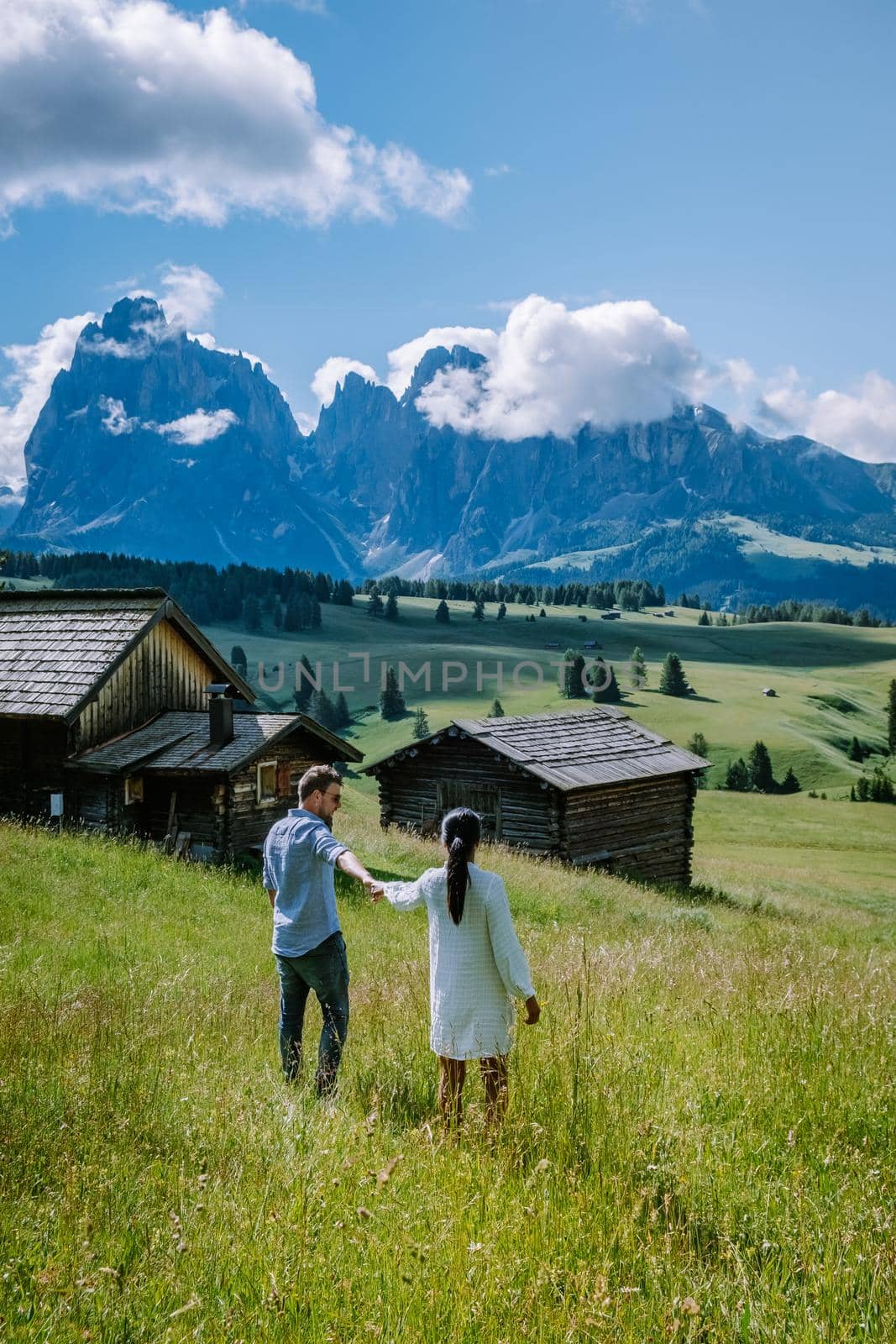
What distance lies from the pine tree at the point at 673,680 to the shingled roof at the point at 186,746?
115 m

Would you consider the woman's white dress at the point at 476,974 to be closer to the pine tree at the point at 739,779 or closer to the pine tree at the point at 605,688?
the pine tree at the point at 739,779

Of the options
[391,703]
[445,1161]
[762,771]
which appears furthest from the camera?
[391,703]

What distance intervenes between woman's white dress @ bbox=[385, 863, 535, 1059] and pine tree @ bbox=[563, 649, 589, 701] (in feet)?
405

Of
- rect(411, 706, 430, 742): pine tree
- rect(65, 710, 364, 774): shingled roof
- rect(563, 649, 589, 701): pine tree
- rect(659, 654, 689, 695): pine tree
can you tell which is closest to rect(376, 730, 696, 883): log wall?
rect(65, 710, 364, 774): shingled roof

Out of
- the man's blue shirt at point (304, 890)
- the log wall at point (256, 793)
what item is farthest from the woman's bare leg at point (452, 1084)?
the log wall at point (256, 793)

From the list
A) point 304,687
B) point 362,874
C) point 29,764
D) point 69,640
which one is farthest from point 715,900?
point 304,687

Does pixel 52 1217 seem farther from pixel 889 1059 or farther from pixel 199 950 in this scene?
pixel 199 950

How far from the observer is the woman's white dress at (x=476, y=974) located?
4762mm

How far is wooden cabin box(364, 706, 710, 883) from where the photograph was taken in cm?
2806

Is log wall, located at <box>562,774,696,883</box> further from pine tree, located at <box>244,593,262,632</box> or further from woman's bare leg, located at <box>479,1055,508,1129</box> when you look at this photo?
pine tree, located at <box>244,593,262,632</box>

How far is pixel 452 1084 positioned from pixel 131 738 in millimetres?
19060

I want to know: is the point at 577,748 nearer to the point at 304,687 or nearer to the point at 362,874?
the point at 362,874

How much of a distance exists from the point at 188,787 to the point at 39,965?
1411 centimetres

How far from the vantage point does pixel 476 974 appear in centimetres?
486
